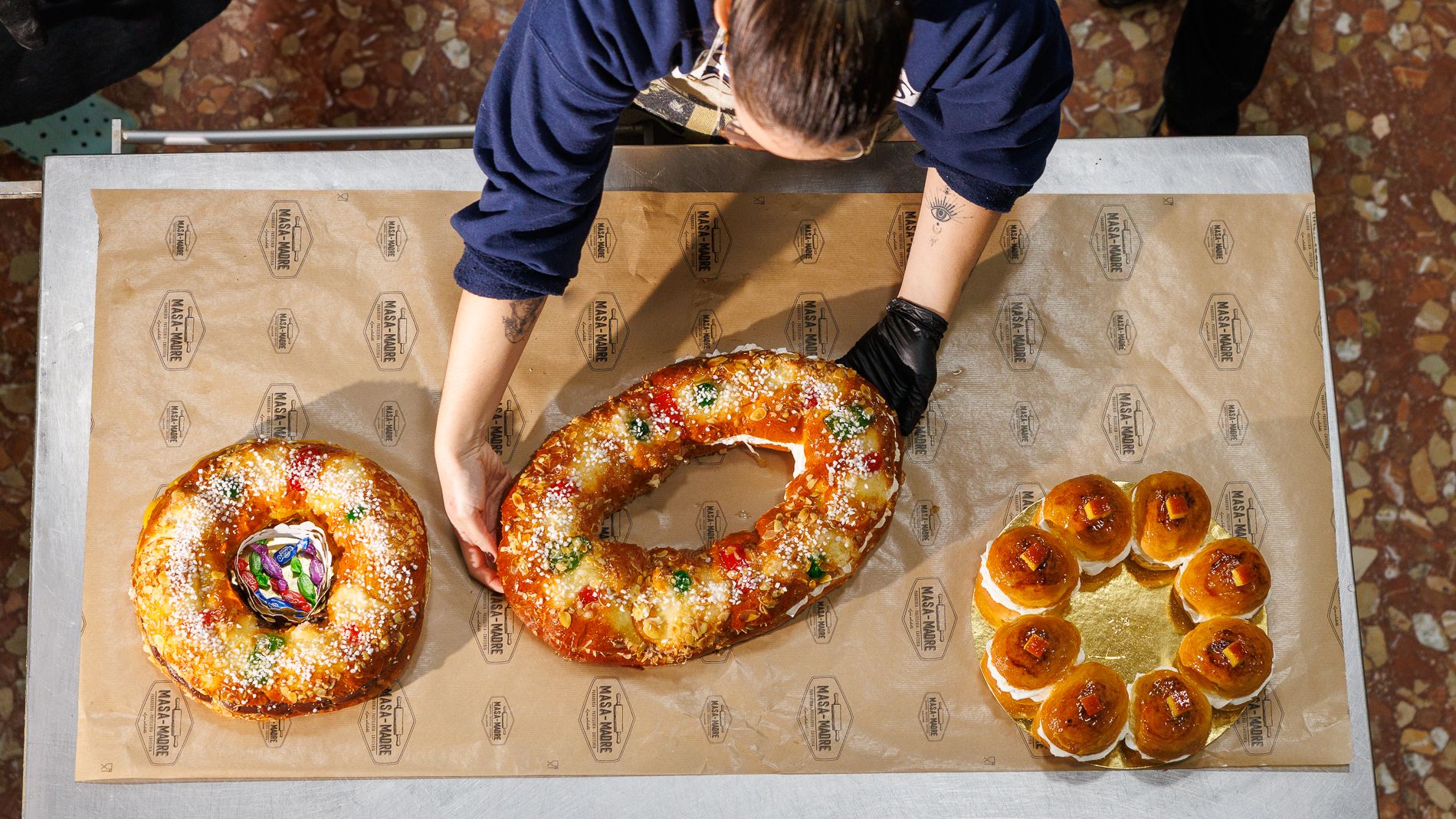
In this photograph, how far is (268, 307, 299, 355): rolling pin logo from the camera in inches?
82.6

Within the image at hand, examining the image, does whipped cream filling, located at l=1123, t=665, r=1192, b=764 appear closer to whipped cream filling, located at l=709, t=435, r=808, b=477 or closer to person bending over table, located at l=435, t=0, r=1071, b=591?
whipped cream filling, located at l=709, t=435, r=808, b=477

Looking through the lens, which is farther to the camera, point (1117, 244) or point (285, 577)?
point (1117, 244)

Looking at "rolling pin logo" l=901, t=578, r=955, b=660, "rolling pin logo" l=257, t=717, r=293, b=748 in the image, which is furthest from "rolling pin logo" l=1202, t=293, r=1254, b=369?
"rolling pin logo" l=257, t=717, r=293, b=748

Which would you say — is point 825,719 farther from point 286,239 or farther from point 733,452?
point 286,239

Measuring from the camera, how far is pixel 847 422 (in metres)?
1.96

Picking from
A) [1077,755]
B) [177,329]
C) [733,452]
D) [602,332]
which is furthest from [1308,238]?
[177,329]

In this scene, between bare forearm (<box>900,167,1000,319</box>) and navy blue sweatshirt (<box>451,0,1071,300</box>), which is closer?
navy blue sweatshirt (<box>451,0,1071,300</box>)

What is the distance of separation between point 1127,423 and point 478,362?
1313mm

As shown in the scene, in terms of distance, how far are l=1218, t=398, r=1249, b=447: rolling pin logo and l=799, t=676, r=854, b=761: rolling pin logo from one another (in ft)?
3.14

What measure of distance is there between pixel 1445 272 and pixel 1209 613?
159 cm

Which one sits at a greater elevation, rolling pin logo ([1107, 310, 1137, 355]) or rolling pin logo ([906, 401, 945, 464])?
rolling pin logo ([1107, 310, 1137, 355])

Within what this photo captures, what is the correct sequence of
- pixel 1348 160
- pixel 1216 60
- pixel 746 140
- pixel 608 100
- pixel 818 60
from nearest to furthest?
1. pixel 818 60
2. pixel 608 100
3. pixel 746 140
4. pixel 1216 60
5. pixel 1348 160

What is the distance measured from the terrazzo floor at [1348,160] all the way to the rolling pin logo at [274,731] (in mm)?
1216

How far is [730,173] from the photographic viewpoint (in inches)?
85.9
